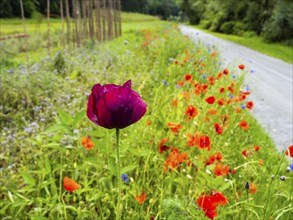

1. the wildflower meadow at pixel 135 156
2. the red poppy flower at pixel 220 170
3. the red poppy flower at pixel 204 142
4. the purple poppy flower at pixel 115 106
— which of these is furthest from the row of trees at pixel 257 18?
the purple poppy flower at pixel 115 106

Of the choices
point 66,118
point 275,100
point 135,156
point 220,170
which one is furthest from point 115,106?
point 275,100

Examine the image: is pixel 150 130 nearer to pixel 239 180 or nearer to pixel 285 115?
pixel 239 180

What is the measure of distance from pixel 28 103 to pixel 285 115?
11.5ft

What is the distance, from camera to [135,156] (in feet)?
7.61

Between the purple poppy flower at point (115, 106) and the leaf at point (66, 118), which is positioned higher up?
the purple poppy flower at point (115, 106)

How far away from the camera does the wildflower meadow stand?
1307mm

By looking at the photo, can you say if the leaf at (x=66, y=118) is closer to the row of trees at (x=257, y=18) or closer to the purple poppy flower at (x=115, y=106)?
the purple poppy flower at (x=115, y=106)

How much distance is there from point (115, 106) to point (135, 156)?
4.92 ft

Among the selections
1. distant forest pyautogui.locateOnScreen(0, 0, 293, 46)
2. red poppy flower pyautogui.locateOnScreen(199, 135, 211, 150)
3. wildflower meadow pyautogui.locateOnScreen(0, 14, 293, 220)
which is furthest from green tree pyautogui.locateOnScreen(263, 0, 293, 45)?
red poppy flower pyautogui.locateOnScreen(199, 135, 211, 150)

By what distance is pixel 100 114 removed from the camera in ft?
2.81

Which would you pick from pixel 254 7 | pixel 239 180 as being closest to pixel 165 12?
pixel 254 7

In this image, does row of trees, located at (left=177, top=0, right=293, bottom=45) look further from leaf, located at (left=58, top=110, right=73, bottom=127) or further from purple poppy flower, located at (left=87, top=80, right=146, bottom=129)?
purple poppy flower, located at (left=87, top=80, right=146, bottom=129)

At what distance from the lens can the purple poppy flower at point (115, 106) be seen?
85 centimetres

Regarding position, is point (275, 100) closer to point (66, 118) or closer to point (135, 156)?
point (135, 156)
